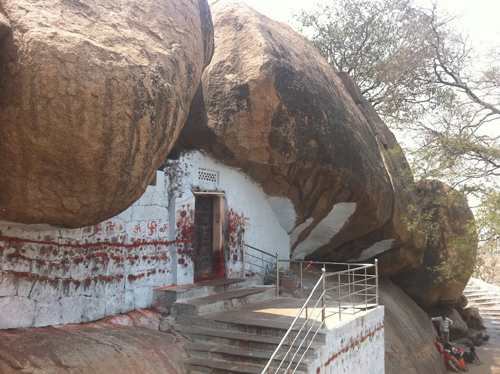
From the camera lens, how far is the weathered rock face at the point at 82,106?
392 cm

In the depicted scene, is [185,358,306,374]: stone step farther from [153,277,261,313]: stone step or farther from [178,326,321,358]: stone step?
[153,277,261,313]: stone step

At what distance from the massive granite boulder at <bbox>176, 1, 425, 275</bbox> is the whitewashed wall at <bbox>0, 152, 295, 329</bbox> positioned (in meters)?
0.79

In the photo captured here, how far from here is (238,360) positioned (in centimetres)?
573

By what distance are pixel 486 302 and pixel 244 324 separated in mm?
18753

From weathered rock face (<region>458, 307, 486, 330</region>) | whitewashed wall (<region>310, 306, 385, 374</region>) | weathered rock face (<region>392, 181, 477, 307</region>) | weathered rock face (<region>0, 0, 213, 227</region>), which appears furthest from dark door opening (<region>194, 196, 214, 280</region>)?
weathered rock face (<region>458, 307, 486, 330</region>)

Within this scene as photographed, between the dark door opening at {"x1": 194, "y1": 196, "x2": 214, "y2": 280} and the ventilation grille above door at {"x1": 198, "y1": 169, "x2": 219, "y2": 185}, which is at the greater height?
the ventilation grille above door at {"x1": 198, "y1": 169, "x2": 219, "y2": 185}

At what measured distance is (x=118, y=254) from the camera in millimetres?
6516

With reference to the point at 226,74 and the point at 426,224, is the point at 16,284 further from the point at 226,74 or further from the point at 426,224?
the point at 426,224

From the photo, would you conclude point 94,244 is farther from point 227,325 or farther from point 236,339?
point 236,339

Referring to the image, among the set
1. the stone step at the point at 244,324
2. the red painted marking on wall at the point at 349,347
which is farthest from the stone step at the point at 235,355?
the red painted marking on wall at the point at 349,347

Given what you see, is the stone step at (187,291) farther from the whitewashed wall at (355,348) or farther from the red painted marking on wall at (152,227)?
the whitewashed wall at (355,348)

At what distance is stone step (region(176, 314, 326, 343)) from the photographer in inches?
235

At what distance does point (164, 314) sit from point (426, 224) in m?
8.80

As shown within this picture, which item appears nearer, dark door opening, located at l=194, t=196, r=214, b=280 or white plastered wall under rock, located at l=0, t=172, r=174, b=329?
white plastered wall under rock, located at l=0, t=172, r=174, b=329
